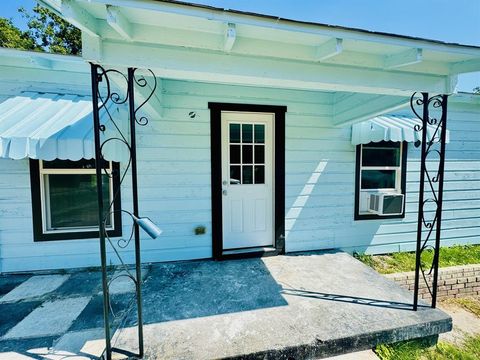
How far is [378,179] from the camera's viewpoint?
4.52 meters

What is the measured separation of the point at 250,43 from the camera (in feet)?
6.30

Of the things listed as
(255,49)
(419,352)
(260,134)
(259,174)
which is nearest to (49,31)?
(260,134)

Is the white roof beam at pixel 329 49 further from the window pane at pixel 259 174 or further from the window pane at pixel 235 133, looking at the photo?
the window pane at pixel 259 174

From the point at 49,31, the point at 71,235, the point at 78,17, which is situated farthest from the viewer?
the point at 49,31

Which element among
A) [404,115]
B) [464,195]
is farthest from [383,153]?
[464,195]

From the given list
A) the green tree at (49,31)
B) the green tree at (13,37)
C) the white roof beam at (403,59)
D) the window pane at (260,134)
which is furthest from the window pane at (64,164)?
the green tree at (49,31)

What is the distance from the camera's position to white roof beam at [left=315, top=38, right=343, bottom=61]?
1864 millimetres

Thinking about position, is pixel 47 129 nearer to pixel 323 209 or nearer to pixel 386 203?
pixel 323 209

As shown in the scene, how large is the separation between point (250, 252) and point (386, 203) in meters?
2.53

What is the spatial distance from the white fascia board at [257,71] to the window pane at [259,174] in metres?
1.87

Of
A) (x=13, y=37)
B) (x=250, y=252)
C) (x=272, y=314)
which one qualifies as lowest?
(x=272, y=314)

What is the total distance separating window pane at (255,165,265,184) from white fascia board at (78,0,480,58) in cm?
236

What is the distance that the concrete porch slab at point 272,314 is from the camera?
6.70 ft

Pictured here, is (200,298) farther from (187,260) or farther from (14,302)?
(14,302)
